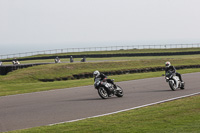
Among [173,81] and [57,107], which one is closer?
[57,107]

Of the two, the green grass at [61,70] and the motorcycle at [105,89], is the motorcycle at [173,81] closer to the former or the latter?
the motorcycle at [105,89]

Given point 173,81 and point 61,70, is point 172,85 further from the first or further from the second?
point 61,70

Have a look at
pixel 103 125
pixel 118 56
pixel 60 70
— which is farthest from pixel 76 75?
pixel 118 56

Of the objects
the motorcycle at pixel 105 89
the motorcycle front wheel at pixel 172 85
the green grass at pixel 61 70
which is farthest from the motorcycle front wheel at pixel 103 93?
the green grass at pixel 61 70

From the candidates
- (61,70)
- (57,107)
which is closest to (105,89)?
(57,107)

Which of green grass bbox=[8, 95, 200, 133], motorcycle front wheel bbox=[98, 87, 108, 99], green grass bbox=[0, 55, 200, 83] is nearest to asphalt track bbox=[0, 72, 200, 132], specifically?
motorcycle front wheel bbox=[98, 87, 108, 99]

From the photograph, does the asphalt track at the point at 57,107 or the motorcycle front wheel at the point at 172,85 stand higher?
the motorcycle front wheel at the point at 172,85

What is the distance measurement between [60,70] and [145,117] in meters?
30.4

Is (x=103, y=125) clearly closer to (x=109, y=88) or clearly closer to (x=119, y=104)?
(x=119, y=104)

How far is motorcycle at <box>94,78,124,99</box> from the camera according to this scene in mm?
17234

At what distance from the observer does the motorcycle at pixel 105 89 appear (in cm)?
1723

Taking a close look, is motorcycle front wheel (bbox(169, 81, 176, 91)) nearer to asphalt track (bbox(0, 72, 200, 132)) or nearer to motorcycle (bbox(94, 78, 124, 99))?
asphalt track (bbox(0, 72, 200, 132))

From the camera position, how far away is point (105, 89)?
17625mm

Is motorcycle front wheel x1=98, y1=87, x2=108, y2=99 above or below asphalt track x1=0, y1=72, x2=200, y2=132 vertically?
above
